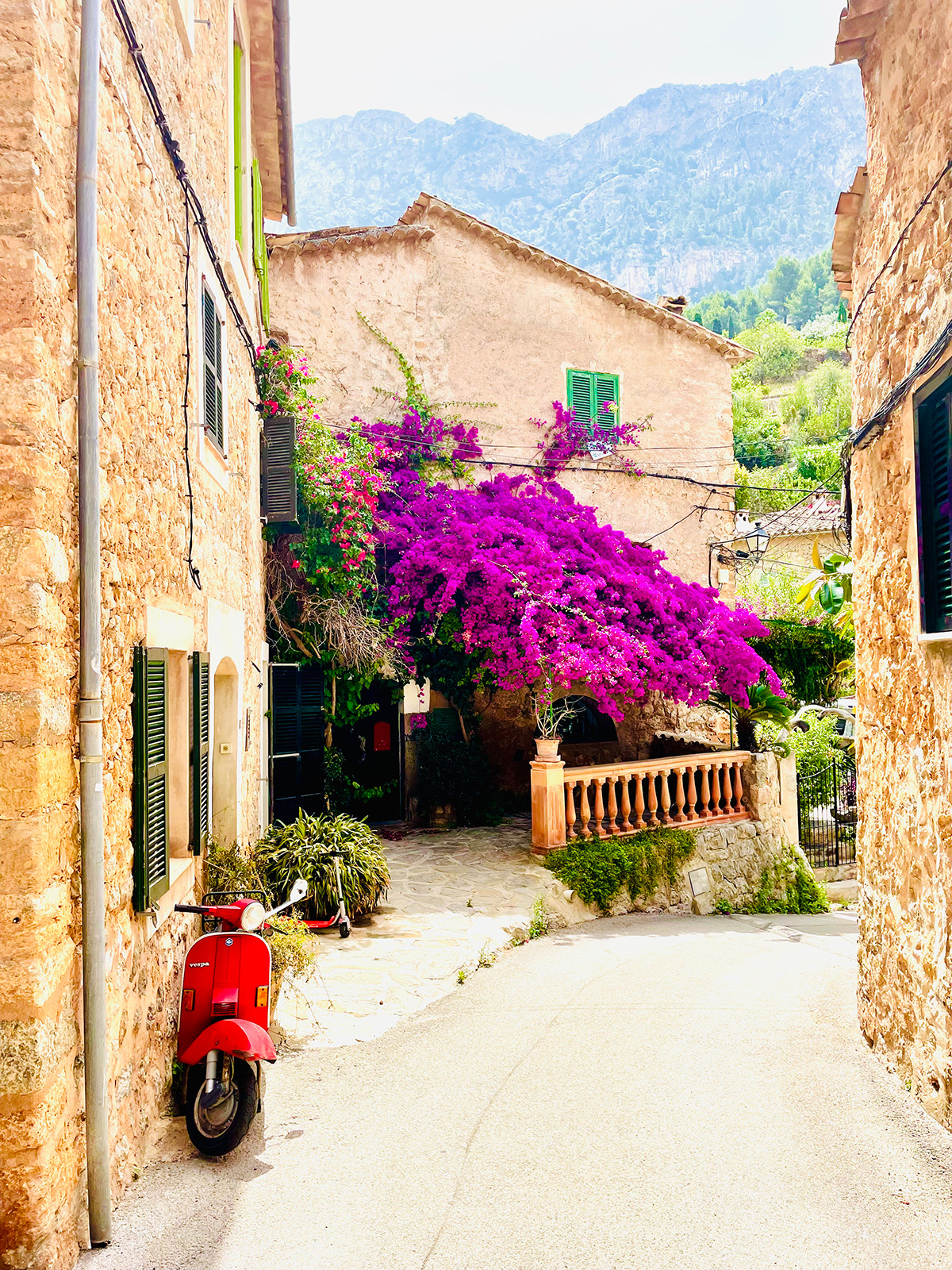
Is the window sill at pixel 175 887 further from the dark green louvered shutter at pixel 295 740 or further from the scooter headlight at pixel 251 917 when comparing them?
the dark green louvered shutter at pixel 295 740

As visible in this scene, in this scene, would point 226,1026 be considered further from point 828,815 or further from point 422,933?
point 828,815

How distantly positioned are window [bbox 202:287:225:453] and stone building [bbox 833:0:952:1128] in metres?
4.20

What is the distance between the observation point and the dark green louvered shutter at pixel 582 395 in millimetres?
15352

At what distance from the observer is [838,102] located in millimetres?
161625

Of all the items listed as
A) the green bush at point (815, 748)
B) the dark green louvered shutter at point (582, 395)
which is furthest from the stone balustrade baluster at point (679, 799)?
the dark green louvered shutter at point (582, 395)

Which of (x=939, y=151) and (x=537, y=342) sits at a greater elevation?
(x=537, y=342)

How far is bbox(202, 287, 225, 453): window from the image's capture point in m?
5.99

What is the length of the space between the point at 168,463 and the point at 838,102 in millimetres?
194964

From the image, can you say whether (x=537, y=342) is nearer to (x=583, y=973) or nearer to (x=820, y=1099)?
(x=583, y=973)

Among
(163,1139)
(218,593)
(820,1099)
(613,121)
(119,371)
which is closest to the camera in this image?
(119,371)

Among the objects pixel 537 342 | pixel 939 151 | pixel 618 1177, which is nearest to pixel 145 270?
pixel 939 151

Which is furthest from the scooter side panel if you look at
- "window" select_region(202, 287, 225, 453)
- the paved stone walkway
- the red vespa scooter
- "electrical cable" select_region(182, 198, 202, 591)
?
"window" select_region(202, 287, 225, 453)

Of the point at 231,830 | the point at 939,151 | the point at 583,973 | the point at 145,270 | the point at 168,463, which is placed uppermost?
the point at 939,151

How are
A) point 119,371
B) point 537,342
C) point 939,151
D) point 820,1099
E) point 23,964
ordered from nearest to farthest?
point 23,964, point 119,371, point 939,151, point 820,1099, point 537,342
